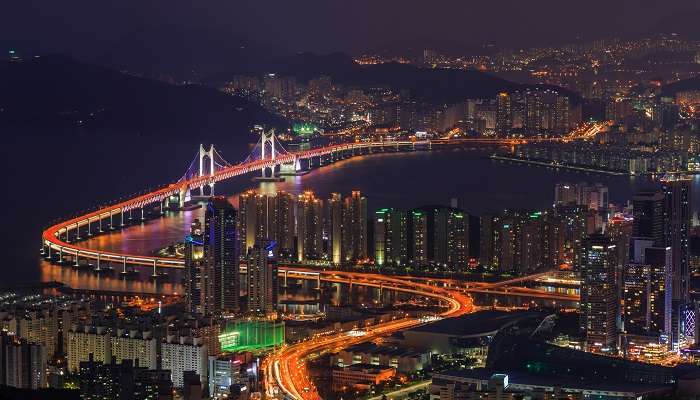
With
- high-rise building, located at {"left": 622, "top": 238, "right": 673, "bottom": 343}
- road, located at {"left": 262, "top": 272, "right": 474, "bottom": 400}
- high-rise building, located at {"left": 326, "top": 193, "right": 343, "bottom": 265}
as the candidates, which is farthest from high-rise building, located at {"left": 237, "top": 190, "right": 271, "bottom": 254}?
high-rise building, located at {"left": 622, "top": 238, "right": 673, "bottom": 343}

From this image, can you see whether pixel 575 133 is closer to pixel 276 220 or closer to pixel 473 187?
pixel 473 187

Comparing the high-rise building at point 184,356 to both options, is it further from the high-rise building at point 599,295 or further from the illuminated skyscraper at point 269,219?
the illuminated skyscraper at point 269,219

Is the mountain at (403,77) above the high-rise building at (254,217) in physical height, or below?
above

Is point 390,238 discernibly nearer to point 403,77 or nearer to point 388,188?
point 388,188

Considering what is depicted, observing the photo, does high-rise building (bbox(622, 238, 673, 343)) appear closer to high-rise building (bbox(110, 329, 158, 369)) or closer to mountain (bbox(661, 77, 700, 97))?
high-rise building (bbox(110, 329, 158, 369))

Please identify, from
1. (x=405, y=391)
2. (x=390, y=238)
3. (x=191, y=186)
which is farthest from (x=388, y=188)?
(x=405, y=391)

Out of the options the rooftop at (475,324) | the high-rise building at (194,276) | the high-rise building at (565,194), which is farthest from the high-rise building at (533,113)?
the rooftop at (475,324)
